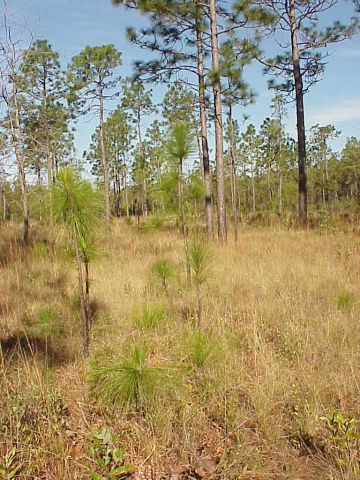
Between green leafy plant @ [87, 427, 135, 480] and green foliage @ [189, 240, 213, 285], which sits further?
green foliage @ [189, 240, 213, 285]

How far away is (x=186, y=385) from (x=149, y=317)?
93 centimetres

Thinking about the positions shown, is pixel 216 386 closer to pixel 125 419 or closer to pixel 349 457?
pixel 125 419

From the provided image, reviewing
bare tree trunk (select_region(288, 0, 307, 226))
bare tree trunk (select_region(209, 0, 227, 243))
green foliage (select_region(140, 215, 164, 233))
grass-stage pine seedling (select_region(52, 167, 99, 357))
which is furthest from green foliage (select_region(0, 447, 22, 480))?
bare tree trunk (select_region(288, 0, 307, 226))

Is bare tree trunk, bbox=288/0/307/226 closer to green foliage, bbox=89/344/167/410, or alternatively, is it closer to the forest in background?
the forest in background

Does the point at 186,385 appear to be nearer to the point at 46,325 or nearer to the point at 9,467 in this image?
the point at 9,467

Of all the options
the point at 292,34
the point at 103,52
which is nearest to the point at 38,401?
the point at 292,34

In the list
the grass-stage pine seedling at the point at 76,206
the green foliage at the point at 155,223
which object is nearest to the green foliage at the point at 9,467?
the grass-stage pine seedling at the point at 76,206

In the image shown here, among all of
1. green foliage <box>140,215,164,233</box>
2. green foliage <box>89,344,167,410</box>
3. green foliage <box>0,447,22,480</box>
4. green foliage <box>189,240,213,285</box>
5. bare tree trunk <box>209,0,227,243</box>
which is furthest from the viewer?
bare tree trunk <box>209,0,227,243</box>

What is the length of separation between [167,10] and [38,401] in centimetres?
816

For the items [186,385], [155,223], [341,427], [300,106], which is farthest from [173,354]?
[300,106]

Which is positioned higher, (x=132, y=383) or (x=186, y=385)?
(x=132, y=383)

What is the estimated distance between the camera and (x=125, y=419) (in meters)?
1.96

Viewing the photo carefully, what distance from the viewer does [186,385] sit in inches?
86.5

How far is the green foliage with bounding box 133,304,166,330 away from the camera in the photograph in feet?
9.92
